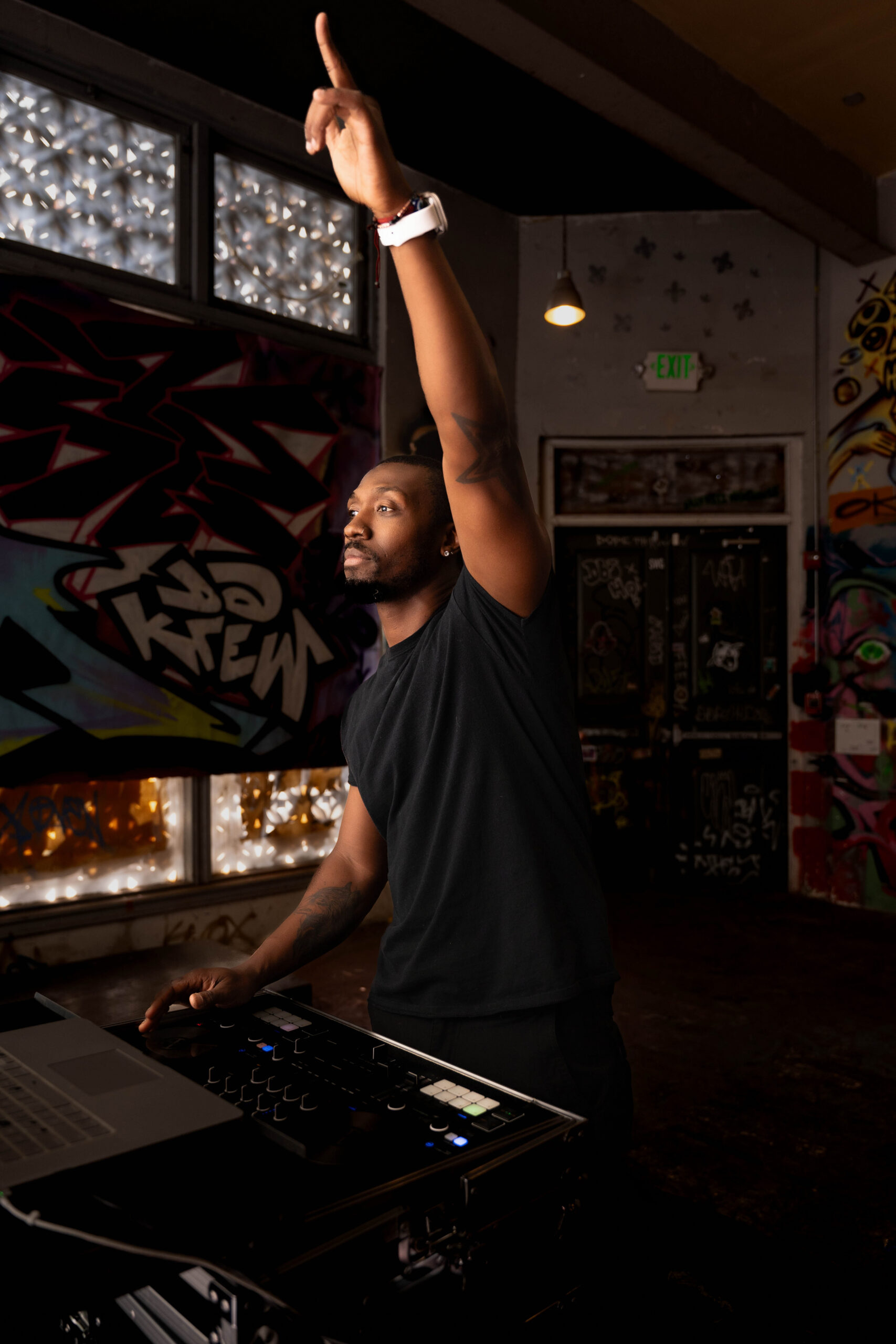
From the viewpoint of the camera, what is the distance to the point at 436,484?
138 cm

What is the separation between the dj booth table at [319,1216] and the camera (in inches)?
24.3

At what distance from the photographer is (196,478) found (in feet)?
14.1

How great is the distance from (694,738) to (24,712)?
394 cm

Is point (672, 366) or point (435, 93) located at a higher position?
point (435, 93)

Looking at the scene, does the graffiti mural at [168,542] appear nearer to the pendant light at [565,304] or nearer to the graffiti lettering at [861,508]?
the pendant light at [565,304]

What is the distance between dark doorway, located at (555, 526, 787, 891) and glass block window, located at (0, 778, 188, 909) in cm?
268

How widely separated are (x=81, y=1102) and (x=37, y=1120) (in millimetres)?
44

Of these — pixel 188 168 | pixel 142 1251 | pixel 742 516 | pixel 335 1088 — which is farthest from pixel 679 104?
pixel 142 1251

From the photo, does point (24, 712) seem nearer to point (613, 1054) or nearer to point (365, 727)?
point (365, 727)

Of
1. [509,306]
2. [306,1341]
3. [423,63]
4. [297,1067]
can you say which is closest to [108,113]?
[423,63]

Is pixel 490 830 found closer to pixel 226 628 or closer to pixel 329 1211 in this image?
pixel 329 1211

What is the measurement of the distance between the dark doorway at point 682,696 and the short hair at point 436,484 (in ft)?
14.8

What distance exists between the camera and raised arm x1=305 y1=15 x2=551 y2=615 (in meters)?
1.00

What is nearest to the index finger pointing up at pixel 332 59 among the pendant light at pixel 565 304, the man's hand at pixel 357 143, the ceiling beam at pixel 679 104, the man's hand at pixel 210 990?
the man's hand at pixel 357 143
